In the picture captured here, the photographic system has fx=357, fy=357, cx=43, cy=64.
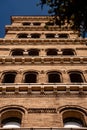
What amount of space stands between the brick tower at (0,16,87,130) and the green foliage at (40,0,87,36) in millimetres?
1033

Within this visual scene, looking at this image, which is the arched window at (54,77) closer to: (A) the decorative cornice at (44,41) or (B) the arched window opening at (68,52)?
(B) the arched window opening at (68,52)

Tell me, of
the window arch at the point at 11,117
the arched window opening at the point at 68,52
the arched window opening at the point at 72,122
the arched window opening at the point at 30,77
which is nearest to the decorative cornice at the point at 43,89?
the window arch at the point at 11,117

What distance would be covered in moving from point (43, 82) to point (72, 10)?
7668 millimetres

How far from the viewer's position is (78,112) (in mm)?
15977

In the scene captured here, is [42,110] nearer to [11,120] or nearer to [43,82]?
[11,120]

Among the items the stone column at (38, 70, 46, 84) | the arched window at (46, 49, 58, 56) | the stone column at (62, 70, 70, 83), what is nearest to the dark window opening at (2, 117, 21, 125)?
the stone column at (38, 70, 46, 84)

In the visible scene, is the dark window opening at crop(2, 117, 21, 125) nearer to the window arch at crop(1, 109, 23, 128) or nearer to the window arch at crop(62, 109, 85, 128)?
the window arch at crop(1, 109, 23, 128)

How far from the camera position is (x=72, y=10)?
41.3 feet

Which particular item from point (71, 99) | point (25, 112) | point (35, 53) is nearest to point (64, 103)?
point (71, 99)

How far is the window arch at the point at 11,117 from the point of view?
15.8 metres

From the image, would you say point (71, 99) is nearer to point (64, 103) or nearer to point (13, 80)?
point (64, 103)

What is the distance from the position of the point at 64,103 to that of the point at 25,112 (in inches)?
79.0

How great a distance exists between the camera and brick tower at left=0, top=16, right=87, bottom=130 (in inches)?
616

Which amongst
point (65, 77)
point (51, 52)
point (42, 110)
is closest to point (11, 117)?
point (42, 110)
